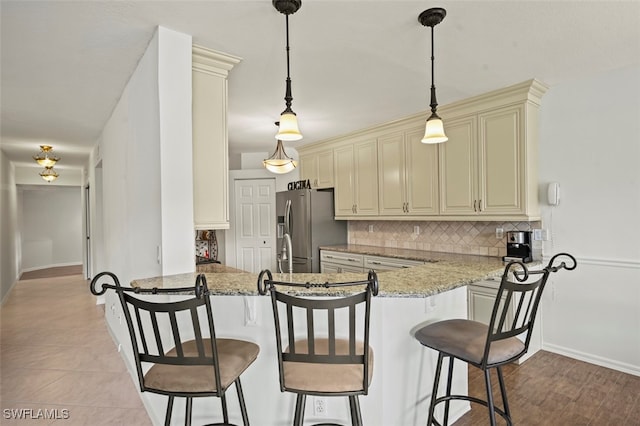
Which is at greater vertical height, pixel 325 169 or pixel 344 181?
pixel 325 169

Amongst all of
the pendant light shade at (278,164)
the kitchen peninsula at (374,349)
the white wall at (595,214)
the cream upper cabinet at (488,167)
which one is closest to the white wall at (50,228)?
the pendant light shade at (278,164)

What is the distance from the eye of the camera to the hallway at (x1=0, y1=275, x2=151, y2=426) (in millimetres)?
2453

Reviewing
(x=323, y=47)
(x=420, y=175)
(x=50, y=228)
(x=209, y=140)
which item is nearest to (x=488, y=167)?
(x=420, y=175)

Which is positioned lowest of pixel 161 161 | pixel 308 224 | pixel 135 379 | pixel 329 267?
pixel 135 379

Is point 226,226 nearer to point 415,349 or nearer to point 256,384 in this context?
point 256,384

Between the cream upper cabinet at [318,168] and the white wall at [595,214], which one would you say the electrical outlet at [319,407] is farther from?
the cream upper cabinet at [318,168]

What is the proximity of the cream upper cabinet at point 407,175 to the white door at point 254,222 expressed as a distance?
7.23ft

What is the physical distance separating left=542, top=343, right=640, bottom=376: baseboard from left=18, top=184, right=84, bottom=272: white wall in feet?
35.8

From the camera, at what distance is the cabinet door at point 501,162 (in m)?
3.18

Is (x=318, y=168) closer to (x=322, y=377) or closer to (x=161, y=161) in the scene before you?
(x=161, y=161)

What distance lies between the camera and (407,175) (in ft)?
13.5

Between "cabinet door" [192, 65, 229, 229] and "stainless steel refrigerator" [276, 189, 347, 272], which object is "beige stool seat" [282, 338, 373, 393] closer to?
"cabinet door" [192, 65, 229, 229]

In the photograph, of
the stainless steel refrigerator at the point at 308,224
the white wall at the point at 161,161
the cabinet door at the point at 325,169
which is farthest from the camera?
the cabinet door at the point at 325,169

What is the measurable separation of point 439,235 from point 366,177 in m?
1.20
